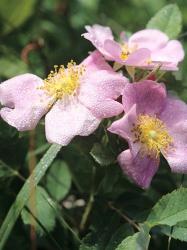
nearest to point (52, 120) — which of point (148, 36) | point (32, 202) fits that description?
point (32, 202)

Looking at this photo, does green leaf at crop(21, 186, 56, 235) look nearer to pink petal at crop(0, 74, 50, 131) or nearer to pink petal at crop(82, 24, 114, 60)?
pink petal at crop(0, 74, 50, 131)

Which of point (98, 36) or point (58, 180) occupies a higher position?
point (98, 36)

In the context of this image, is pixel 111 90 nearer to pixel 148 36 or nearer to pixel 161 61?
pixel 161 61

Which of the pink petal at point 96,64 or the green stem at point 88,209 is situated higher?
the pink petal at point 96,64

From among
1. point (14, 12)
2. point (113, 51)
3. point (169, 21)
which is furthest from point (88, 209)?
point (14, 12)

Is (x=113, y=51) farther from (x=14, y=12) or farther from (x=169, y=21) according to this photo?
(x=14, y=12)

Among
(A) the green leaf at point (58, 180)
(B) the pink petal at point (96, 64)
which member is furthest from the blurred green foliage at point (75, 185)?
(B) the pink petal at point (96, 64)

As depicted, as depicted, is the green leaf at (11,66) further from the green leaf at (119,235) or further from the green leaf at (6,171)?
the green leaf at (119,235)
